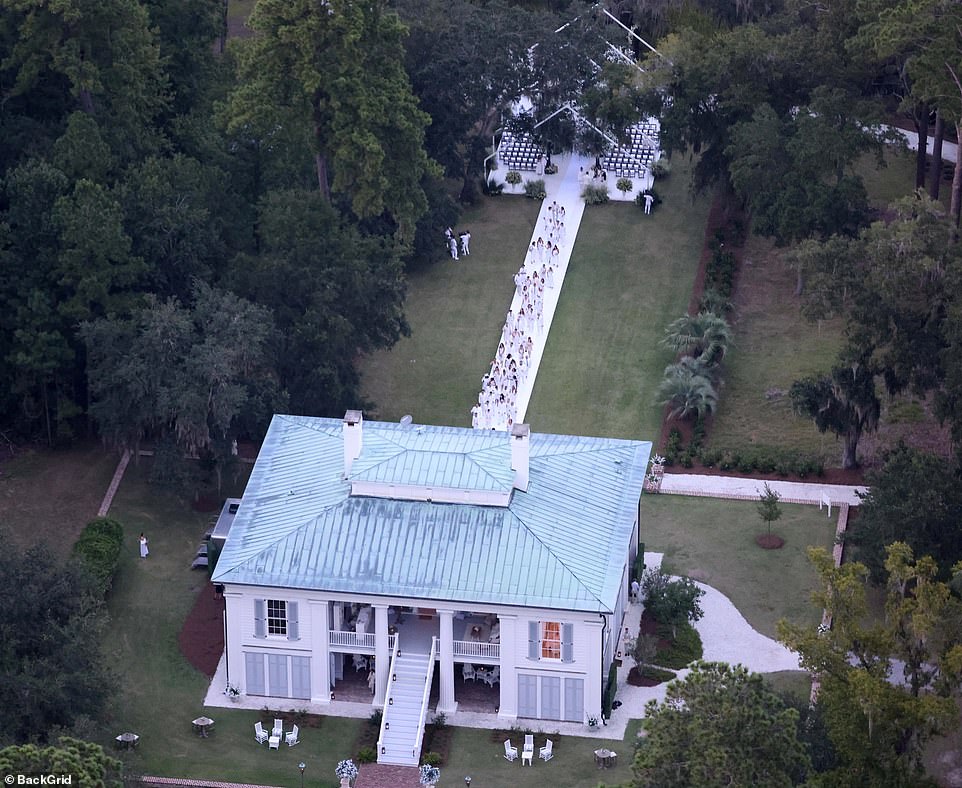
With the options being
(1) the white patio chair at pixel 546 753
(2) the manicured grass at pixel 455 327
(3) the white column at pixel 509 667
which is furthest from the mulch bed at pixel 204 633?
(2) the manicured grass at pixel 455 327

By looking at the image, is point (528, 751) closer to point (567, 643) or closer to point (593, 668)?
point (593, 668)

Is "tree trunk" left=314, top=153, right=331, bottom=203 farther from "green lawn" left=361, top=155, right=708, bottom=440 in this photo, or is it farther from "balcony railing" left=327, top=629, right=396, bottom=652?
"balcony railing" left=327, top=629, right=396, bottom=652

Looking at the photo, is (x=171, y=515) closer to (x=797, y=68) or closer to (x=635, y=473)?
(x=635, y=473)

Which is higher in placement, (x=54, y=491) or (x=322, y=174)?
Result: (x=322, y=174)

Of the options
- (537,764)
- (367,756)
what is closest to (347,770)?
(367,756)

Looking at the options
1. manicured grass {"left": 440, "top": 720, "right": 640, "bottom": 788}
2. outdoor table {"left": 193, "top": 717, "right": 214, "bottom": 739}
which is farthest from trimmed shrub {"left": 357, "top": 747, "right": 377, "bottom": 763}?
outdoor table {"left": 193, "top": 717, "right": 214, "bottom": 739}

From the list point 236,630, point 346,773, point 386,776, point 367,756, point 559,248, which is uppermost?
point 559,248
